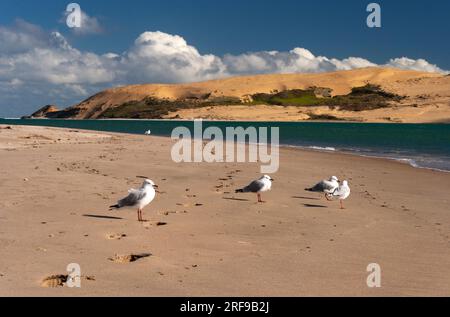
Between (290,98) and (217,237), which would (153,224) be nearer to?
(217,237)

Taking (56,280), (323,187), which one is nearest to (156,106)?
(323,187)

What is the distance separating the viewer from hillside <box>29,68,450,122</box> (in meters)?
135

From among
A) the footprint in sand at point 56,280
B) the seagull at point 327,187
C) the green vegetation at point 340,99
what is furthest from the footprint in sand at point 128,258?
the green vegetation at point 340,99

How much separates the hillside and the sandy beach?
4566 inches

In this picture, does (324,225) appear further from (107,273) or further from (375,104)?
(375,104)

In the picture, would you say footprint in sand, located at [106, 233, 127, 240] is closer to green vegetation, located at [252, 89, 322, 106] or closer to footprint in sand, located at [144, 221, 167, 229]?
footprint in sand, located at [144, 221, 167, 229]

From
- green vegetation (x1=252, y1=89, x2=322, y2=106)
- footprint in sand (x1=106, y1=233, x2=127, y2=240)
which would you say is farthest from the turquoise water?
green vegetation (x1=252, y1=89, x2=322, y2=106)

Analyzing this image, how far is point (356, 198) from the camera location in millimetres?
13688

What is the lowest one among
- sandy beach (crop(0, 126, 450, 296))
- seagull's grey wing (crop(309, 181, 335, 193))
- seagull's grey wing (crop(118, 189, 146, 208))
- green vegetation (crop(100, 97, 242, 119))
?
sandy beach (crop(0, 126, 450, 296))

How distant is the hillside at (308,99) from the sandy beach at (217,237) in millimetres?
115983
